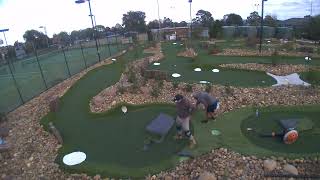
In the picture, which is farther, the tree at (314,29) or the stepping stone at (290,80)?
the tree at (314,29)

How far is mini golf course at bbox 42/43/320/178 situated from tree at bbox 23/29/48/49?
30.4 metres

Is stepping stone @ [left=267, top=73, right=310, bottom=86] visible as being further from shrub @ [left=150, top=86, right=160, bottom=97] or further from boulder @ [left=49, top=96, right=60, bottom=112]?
boulder @ [left=49, top=96, right=60, bottom=112]

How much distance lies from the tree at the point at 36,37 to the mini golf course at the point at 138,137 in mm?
30374

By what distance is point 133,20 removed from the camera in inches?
1510

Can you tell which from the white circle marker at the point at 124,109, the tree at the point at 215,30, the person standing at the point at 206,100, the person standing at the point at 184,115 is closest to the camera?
the person standing at the point at 184,115

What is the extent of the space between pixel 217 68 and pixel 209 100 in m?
5.74

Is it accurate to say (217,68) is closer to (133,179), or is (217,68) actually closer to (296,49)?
(296,49)

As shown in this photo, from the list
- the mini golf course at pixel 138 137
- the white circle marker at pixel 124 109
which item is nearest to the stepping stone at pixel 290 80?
the mini golf course at pixel 138 137

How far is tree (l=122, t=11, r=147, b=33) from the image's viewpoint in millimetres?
36600

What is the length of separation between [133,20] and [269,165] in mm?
34888

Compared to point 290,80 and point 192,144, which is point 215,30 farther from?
point 192,144

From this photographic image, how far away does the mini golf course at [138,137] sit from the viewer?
20.3 ft

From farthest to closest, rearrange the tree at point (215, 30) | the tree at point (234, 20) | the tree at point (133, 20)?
the tree at point (133, 20)
the tree at point (234, 20)
the tree at point (215, 30)

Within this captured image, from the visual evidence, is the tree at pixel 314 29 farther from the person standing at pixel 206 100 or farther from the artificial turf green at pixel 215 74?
the person standing at pixel 206 100
